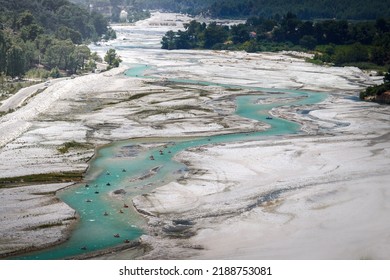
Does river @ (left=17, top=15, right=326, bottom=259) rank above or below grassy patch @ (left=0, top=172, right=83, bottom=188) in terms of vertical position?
above

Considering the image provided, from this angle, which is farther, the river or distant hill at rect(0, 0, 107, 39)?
distant hill at rect(0, 0, 107, 39)

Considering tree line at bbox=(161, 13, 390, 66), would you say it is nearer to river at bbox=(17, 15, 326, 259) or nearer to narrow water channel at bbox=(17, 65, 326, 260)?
river at bbox=(17, 15, 326, 259)

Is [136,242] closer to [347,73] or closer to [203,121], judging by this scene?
[203,121]

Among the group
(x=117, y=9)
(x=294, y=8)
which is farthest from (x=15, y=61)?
(x=117, y=9)

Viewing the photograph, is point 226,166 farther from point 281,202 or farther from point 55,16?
point 55,16

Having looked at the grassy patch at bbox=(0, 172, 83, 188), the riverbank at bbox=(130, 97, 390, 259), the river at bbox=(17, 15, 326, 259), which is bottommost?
the grassy patch at bbox=(0, 172, 83, 188)

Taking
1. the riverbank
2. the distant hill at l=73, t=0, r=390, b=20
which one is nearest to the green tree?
the riverbank
